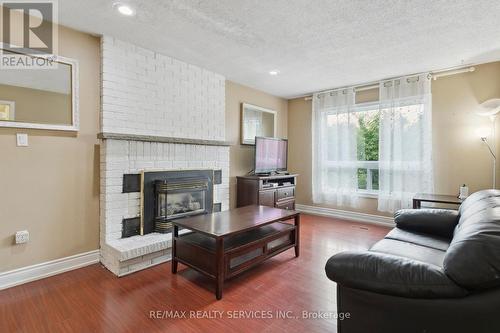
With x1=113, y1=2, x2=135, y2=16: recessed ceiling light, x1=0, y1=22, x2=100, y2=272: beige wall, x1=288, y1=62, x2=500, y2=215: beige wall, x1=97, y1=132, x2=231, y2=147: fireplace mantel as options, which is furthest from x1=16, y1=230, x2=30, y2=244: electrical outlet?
x1=288, y1=62, x2=500, y2=215: beige wall

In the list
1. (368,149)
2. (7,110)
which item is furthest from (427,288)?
(368,149)

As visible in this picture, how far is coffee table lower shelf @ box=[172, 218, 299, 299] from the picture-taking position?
2010 mm

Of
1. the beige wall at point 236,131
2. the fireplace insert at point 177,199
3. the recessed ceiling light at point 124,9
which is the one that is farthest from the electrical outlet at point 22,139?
the beige wall at point 236,131

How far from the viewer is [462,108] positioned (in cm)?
357

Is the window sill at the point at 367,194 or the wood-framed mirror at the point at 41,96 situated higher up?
the wood-framed mirror at the point at 41,96

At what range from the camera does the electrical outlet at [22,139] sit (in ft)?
7.36

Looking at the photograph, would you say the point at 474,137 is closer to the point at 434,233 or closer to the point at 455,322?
the point at 434,233

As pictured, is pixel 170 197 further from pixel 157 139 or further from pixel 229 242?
pixel 229 242

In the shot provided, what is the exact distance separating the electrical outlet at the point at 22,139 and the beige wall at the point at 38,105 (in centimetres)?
13

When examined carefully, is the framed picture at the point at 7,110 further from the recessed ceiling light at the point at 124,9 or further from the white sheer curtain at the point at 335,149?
the white sheer curtain at the point at 335,149

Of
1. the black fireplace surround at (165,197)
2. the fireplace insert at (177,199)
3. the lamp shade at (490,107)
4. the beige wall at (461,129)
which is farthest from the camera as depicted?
the beige wall at (461,129)

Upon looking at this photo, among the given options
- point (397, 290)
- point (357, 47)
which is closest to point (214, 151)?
point (357, 47)

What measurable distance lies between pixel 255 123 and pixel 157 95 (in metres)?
2.06

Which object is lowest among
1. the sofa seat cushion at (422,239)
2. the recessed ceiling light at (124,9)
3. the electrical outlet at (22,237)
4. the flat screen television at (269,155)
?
the electrical outlet at (22,237)
